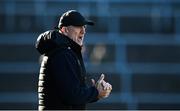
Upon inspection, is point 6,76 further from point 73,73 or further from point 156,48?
point 73,73

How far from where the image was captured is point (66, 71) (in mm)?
4078

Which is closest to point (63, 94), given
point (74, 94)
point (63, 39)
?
point (74, 94)

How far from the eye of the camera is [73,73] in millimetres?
4086

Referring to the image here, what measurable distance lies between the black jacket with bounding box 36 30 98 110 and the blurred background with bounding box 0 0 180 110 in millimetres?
57866

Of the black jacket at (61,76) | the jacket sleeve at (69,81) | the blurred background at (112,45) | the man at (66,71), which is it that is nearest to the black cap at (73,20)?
the man at (66,71)

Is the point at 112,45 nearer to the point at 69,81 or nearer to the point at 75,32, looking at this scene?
the point at 75,32

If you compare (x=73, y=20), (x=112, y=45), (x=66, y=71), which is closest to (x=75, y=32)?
(x=73, y=20)

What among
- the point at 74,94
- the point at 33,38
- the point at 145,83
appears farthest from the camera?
the point at 145,83

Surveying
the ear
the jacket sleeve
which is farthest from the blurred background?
the jacket sleeve

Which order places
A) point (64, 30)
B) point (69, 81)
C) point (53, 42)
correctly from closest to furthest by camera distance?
point (69, 81) → point (53, 42) → point (64, 30)

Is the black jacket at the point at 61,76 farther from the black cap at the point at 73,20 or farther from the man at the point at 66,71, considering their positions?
the black cap at the point at 73,20

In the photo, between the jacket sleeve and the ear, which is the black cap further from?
the jacket sleeve

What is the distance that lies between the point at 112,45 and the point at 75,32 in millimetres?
59990

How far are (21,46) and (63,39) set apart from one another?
198ft
